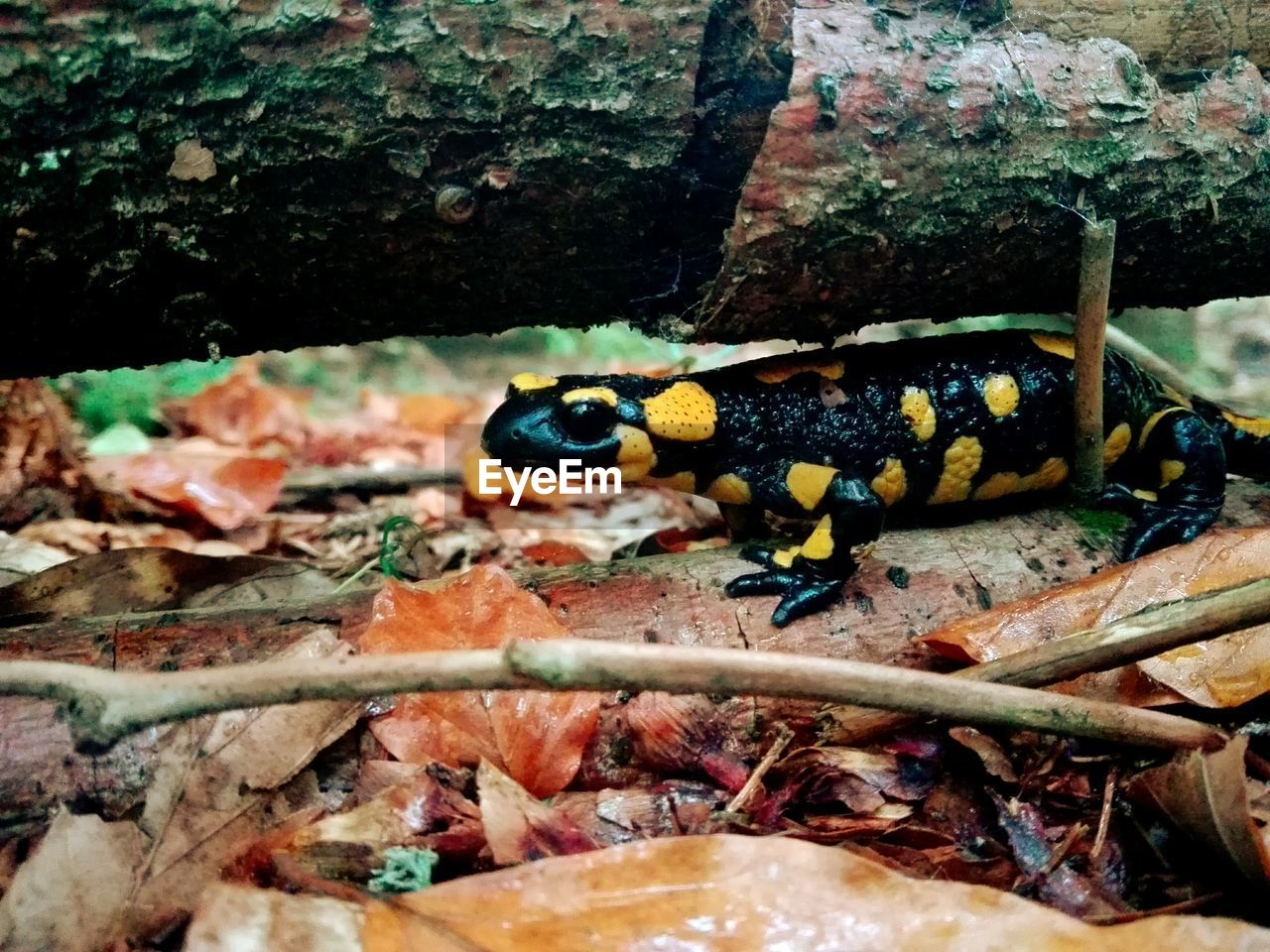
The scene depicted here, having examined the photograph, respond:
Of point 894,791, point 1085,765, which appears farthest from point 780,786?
point 1085,765

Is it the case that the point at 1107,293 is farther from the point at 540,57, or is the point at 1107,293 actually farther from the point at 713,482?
the point at 540,57

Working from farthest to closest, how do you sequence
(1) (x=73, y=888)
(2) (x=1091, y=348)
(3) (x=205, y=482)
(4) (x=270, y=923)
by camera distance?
(3) (x=205, y=482) < (2) (x=1091, y=348) < (1) (x=73, y=888) < (4) (x=270, y=923)

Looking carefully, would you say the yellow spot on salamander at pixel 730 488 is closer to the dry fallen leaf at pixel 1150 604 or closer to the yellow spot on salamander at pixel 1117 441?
the dry fallen leaf at pixel 1150 604

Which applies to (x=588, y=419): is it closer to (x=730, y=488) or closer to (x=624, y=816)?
(x=730, y=488)

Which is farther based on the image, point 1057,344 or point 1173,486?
point 1057,344

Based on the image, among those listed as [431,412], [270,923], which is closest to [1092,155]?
[270,923]

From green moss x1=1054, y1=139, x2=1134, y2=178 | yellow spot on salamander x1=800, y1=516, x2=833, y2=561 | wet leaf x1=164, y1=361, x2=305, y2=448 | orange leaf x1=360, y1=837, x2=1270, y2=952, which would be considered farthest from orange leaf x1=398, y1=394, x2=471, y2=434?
orange leaf x1=360, y1=837, x2=1270, y2=952

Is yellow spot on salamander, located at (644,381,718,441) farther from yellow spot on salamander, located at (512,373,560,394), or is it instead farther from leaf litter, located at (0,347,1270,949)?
leaf litter, located at (0,347,1270,949)

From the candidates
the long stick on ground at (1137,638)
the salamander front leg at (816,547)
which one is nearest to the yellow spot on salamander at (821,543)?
the salamander front leg at (816,547)
